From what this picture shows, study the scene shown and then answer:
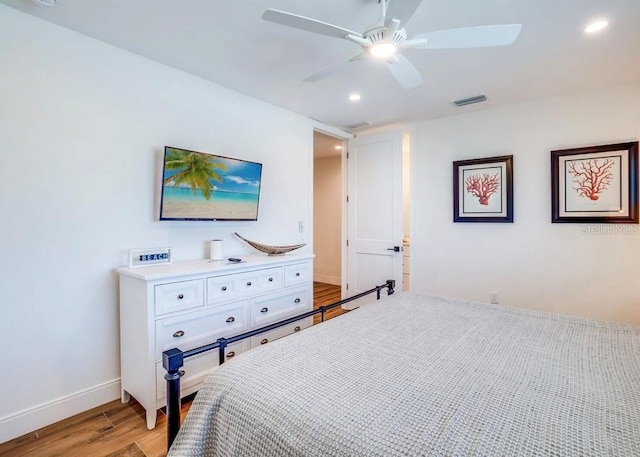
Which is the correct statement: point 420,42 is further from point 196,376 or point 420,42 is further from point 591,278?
point 591,278

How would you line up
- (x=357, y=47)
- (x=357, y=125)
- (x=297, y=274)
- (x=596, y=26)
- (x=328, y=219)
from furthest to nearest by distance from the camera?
(x=328, y=219), (x=357, y=125), (x=297, y=274), (x=357, y=47), (x=596, y=26)

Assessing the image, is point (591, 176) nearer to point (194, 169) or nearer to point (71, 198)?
point (194, 169)

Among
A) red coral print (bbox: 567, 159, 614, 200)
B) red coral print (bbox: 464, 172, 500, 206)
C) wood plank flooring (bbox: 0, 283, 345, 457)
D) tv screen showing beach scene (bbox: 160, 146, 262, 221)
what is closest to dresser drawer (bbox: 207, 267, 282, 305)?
tv screen showing beach scene (bbox: 160, 146, 262, 221)

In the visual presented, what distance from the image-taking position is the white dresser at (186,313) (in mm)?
2006

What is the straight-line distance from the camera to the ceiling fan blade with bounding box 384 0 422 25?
1372mm

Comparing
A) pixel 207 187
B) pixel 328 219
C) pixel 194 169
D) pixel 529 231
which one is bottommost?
pixel 529 231

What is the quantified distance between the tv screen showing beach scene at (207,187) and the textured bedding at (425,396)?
157 centimetres

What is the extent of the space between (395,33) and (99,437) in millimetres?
2778

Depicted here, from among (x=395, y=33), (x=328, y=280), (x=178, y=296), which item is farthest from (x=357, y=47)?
(x=328, y=280)

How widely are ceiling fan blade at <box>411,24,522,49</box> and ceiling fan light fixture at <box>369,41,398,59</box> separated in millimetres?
121

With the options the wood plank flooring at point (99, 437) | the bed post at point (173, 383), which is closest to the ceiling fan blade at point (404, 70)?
the bed post at point (173, 383)

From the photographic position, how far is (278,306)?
280 cm

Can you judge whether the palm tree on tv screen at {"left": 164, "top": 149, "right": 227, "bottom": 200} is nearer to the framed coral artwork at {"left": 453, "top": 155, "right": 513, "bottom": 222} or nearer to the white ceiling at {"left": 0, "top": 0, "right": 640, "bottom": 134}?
the white ceiling at {"left": 0, "top": 0, "right": 640, "bottom": 134}

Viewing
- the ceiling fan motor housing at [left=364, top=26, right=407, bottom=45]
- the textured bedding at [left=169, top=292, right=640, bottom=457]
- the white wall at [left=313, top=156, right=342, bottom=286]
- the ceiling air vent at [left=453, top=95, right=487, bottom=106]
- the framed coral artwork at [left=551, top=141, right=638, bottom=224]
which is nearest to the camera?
the textured bedding at [left=169, top=292, right=640, bottom=457]
